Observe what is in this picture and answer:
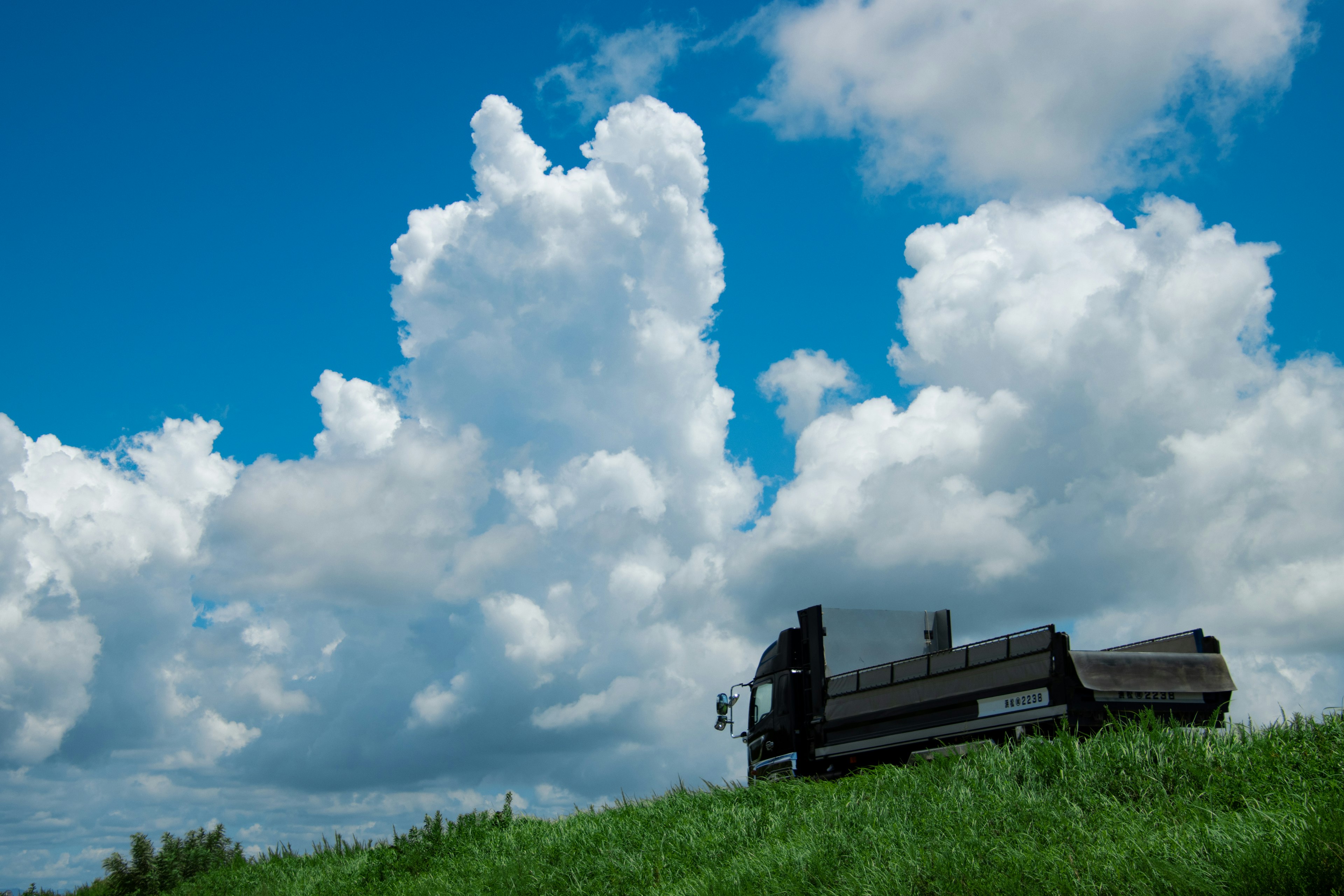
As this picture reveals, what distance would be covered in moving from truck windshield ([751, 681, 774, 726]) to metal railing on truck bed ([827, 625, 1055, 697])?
219 cm

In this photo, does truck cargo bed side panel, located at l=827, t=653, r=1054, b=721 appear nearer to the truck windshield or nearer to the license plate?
the license plate

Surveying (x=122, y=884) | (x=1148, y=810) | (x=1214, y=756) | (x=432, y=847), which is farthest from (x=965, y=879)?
(x=122, y=884)

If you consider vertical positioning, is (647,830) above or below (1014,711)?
below

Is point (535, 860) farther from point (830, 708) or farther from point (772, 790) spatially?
point (830, 708)

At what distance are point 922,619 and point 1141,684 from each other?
697 centimetres

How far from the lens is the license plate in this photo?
13406 mm

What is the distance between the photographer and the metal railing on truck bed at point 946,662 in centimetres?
1392

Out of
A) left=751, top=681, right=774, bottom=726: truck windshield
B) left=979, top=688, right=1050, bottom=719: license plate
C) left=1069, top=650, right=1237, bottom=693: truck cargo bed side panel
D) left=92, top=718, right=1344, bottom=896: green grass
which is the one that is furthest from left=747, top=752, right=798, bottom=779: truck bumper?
left=1069, top=650, right=1237, bottom=693: truck cargo bed side panel

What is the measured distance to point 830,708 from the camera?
58.9ft

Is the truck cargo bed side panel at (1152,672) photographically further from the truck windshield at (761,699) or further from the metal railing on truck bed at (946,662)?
the truck windshield at (761,699)

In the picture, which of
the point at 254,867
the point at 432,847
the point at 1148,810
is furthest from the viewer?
the point at 254,867

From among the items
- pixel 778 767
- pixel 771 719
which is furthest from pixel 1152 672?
pixel 771 719

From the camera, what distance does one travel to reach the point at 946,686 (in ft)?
49.3

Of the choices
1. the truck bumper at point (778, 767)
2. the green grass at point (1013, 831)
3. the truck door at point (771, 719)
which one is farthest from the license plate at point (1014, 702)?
the truck door at point (771, 719)
